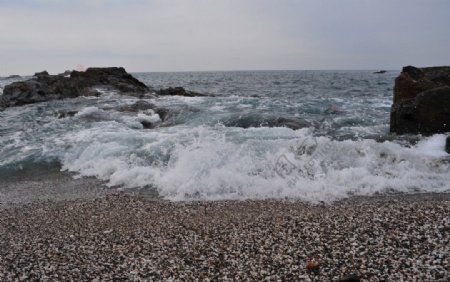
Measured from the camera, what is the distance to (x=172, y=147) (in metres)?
9.62

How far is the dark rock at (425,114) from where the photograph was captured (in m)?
10.6

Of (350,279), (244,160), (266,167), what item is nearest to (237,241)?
(350,279)

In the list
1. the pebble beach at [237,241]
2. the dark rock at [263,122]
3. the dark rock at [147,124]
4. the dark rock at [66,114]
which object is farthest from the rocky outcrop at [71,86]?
the pebble beach at [237,241]

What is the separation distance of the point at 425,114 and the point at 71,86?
22.4 metres

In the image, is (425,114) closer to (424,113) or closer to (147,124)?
(424,113)

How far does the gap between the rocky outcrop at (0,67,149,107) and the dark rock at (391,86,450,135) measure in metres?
17.3

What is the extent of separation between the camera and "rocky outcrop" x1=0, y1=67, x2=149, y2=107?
24.5 m

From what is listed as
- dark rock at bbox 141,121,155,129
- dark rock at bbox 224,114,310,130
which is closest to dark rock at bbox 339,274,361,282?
dark rock at bbox 224,114,310,130

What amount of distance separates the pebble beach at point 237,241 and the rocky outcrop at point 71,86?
20061mm

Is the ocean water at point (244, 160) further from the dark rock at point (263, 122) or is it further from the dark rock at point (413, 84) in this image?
the dark rock at point (413, 84)

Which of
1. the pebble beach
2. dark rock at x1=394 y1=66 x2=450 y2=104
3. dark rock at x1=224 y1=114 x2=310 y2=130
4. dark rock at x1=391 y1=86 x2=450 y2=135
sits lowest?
the pebble beach

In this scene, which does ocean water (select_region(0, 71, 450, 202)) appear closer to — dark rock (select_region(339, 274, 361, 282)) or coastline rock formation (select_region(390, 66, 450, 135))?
coastline rock formation (select_region(390, 66, 450, 135))

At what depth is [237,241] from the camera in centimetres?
461

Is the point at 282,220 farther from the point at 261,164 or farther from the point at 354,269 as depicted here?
the point at 261,164
